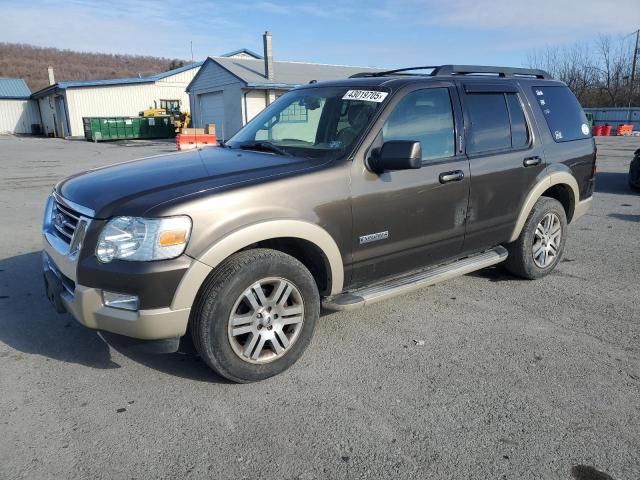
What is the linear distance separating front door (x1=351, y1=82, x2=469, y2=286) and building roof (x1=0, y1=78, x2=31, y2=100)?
5330 cm

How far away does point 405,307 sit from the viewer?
4.46 metres

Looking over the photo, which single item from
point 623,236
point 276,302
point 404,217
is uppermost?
point 404,217

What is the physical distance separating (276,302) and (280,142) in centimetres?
138

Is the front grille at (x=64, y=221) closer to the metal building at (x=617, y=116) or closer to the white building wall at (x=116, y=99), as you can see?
the metal building at (x=617, y=116)

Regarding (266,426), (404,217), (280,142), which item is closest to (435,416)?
(266,426)

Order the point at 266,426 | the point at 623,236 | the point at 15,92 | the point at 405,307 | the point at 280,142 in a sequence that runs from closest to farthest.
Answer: the point at 266,426
the point at 280,142
the point at 405,307
the point at 623,236
the point at 15,92

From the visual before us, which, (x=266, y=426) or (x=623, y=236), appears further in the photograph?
(x=623, y=236)

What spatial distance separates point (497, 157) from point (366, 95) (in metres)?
1.34

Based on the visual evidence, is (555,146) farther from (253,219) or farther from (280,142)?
(253,219)

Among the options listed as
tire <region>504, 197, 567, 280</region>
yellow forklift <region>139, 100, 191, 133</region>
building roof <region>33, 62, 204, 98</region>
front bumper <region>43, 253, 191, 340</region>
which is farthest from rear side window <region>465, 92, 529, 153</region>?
building roof <region>33, 62, 204, 98</region>

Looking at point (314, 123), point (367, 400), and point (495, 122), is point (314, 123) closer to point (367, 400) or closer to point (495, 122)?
point (495, 122)

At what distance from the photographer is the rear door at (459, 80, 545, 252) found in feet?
13.8

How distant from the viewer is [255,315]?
3.16 meters

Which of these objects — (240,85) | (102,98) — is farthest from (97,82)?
(240,85)
